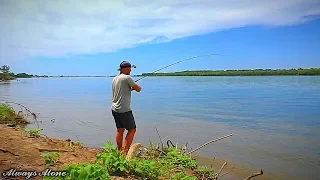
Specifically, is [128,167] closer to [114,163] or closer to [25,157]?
[114,163]

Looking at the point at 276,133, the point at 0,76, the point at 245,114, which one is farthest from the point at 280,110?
the point at 0,76

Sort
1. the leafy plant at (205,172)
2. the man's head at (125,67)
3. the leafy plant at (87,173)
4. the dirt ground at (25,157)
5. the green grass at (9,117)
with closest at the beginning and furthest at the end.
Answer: the leafy plant at (87,173) → the dirt ground at (25,157) → the man's head at (125,67) → the leafy plant at (205,172) → the green grass at (9,117)

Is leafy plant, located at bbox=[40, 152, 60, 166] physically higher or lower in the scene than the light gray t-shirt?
lower

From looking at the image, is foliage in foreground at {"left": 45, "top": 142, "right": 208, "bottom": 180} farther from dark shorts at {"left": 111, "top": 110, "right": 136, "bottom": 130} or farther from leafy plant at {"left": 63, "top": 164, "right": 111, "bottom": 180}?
dark shorts at {"left": 111, "top": 110, "right": 136, "bottom": 130}

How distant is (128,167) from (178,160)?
2.16 m

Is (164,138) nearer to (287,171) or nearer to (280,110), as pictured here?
(287,171)

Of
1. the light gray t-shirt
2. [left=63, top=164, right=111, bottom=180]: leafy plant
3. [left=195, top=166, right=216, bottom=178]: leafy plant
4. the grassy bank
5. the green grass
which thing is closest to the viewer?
[left=63, top=164, right=111, bottom=180]: leafy plant

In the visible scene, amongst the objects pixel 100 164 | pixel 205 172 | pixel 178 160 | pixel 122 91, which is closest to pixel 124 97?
pixel 122 91

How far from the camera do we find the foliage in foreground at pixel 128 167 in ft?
11.5

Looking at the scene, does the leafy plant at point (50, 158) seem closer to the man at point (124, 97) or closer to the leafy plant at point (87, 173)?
the leafy plant at point (87, 173)

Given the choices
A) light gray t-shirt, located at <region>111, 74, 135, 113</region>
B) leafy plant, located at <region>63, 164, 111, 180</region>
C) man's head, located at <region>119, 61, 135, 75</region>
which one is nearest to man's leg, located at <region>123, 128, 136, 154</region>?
light gray t-shirt, located at <region>111, 74, 135, 113</region>

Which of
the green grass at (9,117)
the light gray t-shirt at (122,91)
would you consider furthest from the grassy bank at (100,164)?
the green grass at (9,117)

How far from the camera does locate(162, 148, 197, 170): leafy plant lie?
20.4ft

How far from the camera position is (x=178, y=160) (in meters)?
6.42
